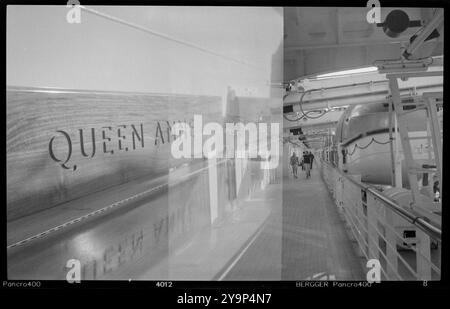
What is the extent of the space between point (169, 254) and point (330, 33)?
0.58 m

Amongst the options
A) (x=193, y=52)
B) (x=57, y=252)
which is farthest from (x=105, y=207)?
(x=193, y=52)

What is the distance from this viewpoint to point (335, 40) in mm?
806

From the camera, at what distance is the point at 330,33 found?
783mm

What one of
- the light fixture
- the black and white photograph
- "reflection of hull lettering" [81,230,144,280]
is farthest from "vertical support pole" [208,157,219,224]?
the light fixture

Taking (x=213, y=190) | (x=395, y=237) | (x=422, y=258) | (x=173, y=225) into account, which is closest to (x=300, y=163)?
Answer: (x=395, y=237)

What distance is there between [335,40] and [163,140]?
0.46 meters

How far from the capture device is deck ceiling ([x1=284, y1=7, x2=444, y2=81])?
2.15 ft

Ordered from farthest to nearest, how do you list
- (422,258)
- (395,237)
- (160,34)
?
(395,237)
(422,258)
(160,34)

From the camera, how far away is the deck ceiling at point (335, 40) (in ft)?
2.15

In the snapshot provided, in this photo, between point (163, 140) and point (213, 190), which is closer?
point (163, 140)

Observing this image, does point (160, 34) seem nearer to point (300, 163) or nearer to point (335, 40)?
point (335, 40)

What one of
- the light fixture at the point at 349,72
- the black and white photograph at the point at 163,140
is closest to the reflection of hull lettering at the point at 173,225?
the black and white photograph at the point at 163,140
